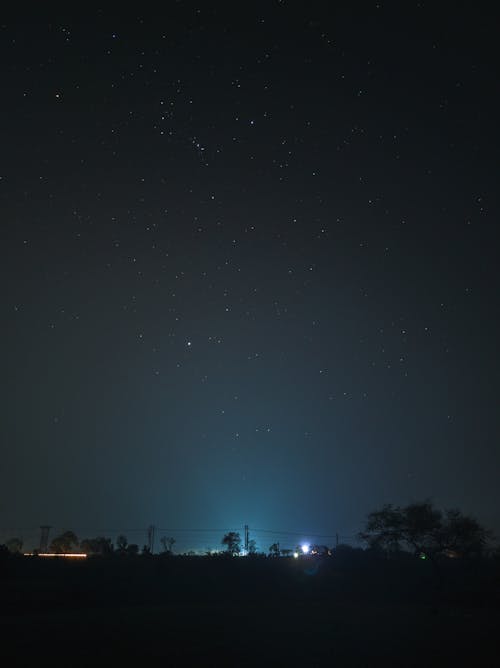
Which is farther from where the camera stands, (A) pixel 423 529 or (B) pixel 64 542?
(B) pixel 64 542

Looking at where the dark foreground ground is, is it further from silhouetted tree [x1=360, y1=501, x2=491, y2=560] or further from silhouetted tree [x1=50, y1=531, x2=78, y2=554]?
silhouetted tree [x1=50, y1=531, x2=78, y2=554]

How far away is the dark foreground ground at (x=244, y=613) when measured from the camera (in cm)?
1997

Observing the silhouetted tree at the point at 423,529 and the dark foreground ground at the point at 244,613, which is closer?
the dark foreground ground at the point at 244,613

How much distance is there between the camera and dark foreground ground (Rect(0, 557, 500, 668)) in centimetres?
1997

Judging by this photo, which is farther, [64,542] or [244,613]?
[64,542]

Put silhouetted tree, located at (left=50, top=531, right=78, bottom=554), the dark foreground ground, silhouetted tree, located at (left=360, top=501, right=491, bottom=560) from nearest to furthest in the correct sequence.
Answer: the dark foreground ground < silhouetted tree, located at (left=360, top=501, right=491, bottom=560) < silhouetted tree, located at (left=50, top=531, right=78, bottom=554)

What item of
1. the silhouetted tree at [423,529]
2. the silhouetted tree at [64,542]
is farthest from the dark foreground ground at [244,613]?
the silhouetted tree at [64,542]

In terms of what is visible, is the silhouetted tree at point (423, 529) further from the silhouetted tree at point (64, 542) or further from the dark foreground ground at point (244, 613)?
the silhouetted tree at point (64, 542)

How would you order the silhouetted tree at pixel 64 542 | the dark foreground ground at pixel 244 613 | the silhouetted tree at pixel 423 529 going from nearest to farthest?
1. the dark foreground ground at pixel 244 613
2. the silhouetted tree at pixel 423 529
3. the silhouetted tree at pixel 64 542

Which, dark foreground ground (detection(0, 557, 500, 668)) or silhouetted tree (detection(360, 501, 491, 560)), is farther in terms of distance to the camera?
silhouetted tree (detection(360, 501, 491, 560))

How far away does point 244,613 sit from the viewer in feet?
113

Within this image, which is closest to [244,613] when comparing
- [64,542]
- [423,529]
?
[423,529]

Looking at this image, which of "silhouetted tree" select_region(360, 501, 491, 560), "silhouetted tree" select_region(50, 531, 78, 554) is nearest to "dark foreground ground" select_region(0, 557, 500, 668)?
"silhouetted tree" select_region(360, 501, 491, 560)

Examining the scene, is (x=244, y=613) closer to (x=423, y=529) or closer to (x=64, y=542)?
(x=423, y=529)
